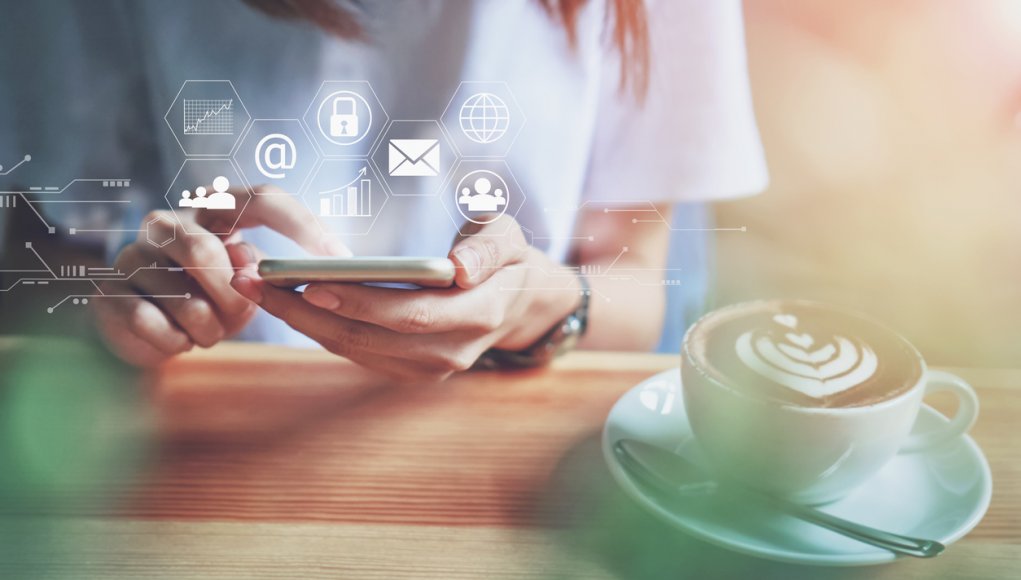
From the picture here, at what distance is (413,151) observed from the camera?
0.35 metres

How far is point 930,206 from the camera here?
0.39m

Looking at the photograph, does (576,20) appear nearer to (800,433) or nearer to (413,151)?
(413,151)

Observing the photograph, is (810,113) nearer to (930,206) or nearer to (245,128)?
Result: (930,206)

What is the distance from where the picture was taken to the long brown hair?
36 centimetres

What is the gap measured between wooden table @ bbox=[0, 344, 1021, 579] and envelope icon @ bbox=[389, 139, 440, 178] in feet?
0.48

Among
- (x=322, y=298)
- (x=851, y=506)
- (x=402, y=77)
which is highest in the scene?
(x=402, y=77)

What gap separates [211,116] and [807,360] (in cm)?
32

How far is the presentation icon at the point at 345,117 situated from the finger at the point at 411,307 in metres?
0.08

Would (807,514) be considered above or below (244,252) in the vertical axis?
below

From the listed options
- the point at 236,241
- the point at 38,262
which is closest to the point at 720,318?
the point at 236,241

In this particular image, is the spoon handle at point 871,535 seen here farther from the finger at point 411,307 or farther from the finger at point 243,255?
the finger at point 243,255

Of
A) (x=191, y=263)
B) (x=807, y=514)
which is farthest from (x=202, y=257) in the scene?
(x=807, y=514)

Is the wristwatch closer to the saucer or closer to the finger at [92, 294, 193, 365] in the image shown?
the saucer

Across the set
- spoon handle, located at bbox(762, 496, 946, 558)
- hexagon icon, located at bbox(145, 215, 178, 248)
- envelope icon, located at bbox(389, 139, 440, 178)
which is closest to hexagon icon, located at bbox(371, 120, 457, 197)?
envelope icon, located at bbox(389, 139, 440, 178)
